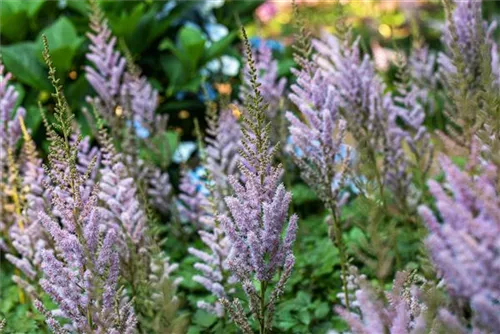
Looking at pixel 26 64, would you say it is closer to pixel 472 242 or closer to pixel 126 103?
pixel 126 103

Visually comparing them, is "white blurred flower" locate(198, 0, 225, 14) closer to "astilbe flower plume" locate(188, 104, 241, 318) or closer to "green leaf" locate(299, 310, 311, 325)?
"astilbe flower plume" locate(188, 104, 241, 318)

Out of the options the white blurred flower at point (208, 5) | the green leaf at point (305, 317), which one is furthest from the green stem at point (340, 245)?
the white blurred flower at point (208, 5)

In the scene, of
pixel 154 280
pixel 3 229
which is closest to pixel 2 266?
pixel 3 229

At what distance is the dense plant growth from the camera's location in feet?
5.99

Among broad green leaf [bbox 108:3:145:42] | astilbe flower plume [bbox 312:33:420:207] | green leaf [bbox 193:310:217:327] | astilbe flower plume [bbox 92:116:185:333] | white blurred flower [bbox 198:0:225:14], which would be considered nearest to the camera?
astilbe flower plume [bbox 92:116:185:333]

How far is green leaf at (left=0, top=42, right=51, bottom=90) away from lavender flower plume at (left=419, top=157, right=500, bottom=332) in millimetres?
3581

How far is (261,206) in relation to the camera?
7.56 ft

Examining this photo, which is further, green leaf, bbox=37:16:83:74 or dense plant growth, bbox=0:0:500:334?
green leaf, bbox=37:16:83:74

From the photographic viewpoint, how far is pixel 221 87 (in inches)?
191

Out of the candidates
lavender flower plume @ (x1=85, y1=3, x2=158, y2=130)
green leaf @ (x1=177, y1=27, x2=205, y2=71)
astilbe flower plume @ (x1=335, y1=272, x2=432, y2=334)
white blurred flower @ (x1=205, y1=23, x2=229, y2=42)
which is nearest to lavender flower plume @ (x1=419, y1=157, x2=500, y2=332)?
astilbe flower plume @ (x1=335, y1=272, x2=432, y2=334)

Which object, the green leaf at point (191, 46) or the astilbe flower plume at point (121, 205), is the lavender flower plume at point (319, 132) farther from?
the green leaf at point (191, 46)

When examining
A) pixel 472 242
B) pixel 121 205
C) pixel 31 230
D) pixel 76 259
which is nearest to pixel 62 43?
pixel 31 230

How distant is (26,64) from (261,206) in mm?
2896

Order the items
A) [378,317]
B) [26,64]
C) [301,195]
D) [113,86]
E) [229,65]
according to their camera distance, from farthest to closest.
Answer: [229,65], [26,64], [301,195], [113,86], [378,317]
